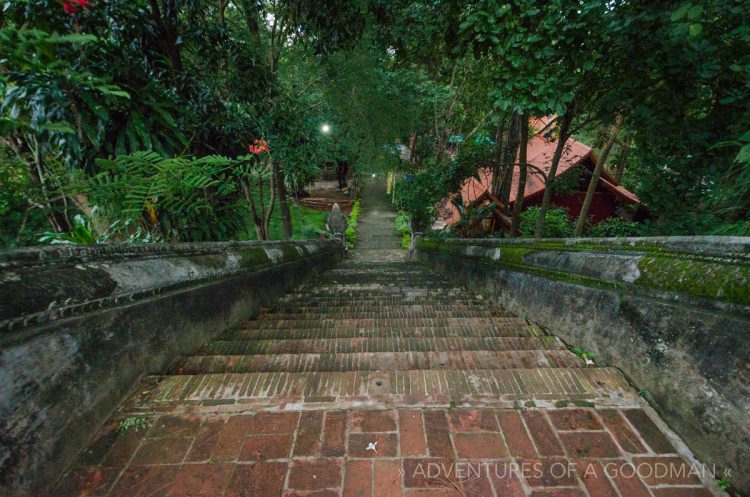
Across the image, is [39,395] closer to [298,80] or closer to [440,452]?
[440,452]

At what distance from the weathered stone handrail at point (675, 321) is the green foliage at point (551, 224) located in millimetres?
8706

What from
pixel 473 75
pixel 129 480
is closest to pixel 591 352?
pixel 129 480

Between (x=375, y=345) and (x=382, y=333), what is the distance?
289mm

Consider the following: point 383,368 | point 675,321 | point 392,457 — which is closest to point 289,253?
point 383,368

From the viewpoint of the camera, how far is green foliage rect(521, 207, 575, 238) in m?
10.1

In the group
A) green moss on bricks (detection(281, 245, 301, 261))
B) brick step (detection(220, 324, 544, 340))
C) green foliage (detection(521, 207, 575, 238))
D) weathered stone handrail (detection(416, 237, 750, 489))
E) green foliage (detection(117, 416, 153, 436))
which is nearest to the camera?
weathered stone handrail (detection(416, 237, 750, 489))

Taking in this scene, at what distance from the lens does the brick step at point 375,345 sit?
2.09m

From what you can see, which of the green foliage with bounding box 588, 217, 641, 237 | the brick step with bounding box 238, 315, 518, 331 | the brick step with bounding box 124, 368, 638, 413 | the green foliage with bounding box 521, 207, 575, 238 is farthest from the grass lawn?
the green foliage with bounding box 588, 217, 641, 237

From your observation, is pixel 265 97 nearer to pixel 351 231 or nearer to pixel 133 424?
pixel 133 424

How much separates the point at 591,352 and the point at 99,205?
441cm

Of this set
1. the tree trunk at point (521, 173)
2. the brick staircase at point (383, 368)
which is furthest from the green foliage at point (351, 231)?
the brick staircase at point (383, 368)

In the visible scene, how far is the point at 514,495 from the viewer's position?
3.38 feet

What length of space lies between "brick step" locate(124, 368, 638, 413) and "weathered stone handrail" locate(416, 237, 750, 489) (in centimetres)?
18

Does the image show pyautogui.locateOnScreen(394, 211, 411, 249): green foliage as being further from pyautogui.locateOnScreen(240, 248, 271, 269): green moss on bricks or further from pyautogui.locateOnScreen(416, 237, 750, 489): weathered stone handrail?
pyautogui.locateOnScreen(416, 237, 750, 489): weathered stone handrail
